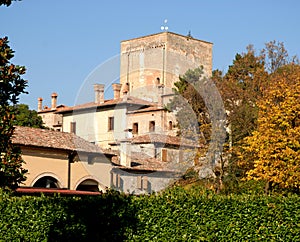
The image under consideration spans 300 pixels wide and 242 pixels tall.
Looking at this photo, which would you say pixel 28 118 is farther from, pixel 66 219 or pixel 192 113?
pixel 66 219

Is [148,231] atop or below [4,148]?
below

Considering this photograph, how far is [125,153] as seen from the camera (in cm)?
4028

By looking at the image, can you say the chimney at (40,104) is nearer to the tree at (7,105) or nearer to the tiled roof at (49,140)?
the tiled roof at (49,140)

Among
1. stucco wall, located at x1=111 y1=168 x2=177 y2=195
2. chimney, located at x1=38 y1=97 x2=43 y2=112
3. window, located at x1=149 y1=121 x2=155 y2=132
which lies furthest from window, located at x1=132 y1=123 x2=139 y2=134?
stucco wall, located at x1=111 y1=168 x2=177 y2=195

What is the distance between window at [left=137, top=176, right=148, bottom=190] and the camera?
1515 inches

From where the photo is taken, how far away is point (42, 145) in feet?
108

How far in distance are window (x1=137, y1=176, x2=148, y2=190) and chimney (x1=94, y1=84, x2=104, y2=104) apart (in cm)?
2074

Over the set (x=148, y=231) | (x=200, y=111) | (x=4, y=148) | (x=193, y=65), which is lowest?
(x=148, y=231)

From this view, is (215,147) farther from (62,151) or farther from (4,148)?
(4,148)

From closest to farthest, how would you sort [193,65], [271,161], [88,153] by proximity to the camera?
1. [271,161]
2. [88,153]
3. [193,65]

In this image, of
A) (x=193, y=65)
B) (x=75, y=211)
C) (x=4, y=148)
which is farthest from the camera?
(x=193, y=65)

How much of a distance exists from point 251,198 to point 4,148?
6434 mm

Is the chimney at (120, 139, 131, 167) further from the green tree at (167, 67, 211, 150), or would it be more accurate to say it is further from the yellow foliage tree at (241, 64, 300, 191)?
the yellow foliage tree at (241, 64, 300, 191)

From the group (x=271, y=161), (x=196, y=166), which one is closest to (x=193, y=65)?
(x=196, y=166)
